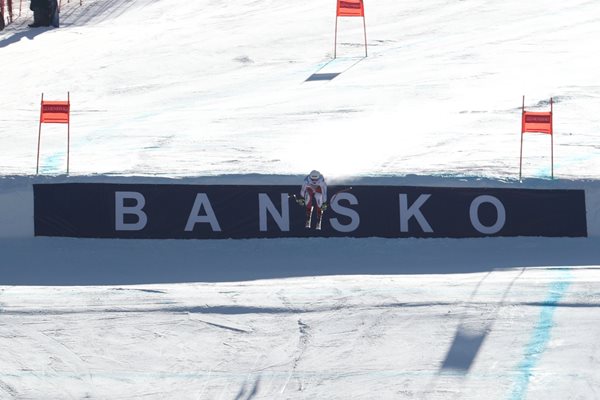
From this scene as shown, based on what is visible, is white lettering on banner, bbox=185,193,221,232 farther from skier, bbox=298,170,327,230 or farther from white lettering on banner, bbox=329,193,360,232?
white lettering on banner, bbox=329,193,360,232

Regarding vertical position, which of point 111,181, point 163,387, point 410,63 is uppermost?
point 410,63

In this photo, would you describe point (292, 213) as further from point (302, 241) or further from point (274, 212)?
point (302, 241)

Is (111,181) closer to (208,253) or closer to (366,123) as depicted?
(208,253)

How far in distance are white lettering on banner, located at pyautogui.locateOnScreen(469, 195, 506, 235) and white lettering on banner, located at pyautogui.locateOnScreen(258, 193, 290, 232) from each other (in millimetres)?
2521

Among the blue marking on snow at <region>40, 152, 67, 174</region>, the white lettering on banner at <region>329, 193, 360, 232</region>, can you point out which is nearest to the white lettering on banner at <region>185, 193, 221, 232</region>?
the white lettering on banner at <region>329, 193, 360, 232</region>

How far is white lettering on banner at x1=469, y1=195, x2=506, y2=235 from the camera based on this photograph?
13453 millimetres

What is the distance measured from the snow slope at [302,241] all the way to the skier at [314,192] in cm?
76

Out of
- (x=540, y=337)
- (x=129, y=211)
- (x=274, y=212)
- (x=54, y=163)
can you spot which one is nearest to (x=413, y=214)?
(x=274, y=212)

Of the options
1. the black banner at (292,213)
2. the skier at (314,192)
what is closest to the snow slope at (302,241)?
the black banner at (292,213)

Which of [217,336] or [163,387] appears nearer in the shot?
[163,387]

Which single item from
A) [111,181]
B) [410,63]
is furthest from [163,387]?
[410,63]

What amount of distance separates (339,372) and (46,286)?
4306 mm

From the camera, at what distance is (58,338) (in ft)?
34.3

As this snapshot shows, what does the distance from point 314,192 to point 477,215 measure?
2.36 meters
